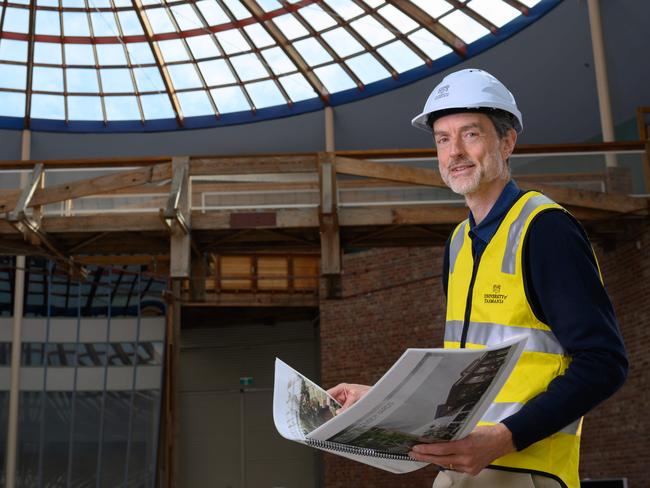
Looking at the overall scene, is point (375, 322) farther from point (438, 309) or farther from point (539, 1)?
point (539, 1)

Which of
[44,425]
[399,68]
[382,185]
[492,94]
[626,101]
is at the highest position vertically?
[399,68]

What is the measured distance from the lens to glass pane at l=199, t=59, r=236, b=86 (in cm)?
2225

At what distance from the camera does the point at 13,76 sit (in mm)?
22703

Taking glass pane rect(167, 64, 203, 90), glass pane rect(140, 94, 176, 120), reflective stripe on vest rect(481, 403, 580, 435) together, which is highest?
glass pane rect(167, 64, 203, 90)

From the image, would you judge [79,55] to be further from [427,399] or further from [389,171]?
[427,399]

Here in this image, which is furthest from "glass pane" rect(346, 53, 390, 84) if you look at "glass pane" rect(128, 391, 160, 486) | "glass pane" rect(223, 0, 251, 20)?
"glass pane" rect(128, 391, 160, 486)

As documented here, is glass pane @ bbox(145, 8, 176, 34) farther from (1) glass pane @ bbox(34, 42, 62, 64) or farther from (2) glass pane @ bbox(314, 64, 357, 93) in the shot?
(2) glass pane @ bbox(314, 64, 357, 93)

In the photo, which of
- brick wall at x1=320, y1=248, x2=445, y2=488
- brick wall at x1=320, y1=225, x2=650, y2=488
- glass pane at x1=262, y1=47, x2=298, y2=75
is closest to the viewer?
brick wall at x1=320, y1=225, x2=650, y2=488

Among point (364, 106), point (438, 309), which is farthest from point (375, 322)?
point (364, 106)

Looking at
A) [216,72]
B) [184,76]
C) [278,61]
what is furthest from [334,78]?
[184,76]

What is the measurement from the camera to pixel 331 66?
22438 millimetres

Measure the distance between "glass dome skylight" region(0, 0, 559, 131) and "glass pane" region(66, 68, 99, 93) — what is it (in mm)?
29

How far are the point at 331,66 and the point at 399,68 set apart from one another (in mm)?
1846

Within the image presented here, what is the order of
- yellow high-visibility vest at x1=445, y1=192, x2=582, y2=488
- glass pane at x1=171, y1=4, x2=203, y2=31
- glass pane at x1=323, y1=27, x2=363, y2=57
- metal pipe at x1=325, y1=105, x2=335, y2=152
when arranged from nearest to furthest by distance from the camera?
yellow high-visibility vest at x1=445, y1=192, x2=582, y2=488
glass pane at x1=171, y1=4, x2=203, y2=31
glass pane at x1=323, y1=27, x2=363, y2=57
metal pipe at x1=325, y1=105, x2=335, y2=152
